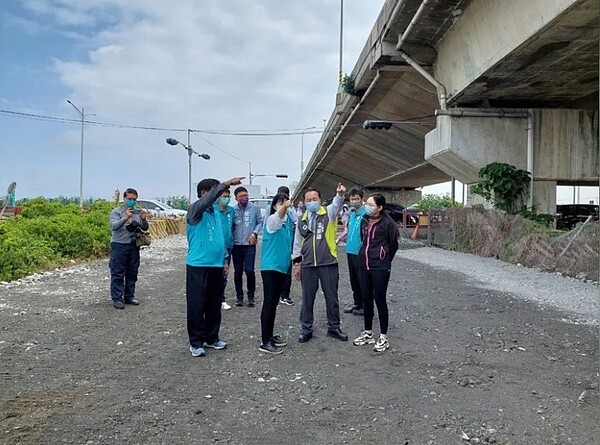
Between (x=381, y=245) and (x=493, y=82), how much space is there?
1066 cm

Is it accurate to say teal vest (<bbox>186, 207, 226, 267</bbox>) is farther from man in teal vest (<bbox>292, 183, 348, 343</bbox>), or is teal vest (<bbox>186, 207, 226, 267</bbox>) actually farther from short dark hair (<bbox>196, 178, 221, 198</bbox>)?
man in teal vest (<bbox>292, 183, 348, 343</bbox>)

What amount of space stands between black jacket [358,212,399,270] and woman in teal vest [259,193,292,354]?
85cm

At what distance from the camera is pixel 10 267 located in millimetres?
11047

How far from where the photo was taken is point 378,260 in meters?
5.76

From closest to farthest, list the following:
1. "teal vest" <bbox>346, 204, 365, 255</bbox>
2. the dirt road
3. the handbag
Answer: the dirt road < "teal vest" <bbox>346, 204, 365, 255</bbox> < the handbag

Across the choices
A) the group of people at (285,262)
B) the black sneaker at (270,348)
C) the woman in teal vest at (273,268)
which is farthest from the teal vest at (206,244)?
the black sneaker at (270,348)

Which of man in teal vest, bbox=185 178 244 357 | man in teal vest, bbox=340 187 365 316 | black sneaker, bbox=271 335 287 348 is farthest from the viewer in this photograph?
man in teal vest, bbox=340 187 365 316

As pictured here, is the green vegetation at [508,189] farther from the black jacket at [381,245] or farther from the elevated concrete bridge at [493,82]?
the black jacket at [381,245]

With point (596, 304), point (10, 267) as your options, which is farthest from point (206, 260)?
point (10, 267)

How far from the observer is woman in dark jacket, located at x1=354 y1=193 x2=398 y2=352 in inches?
225

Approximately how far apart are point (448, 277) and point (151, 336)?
24.7 feet

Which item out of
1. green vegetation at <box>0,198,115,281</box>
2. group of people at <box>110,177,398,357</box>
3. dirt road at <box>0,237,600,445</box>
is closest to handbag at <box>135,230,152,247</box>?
dirt road at <box>0,237,600,445</box>

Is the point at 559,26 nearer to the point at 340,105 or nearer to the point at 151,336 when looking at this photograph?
the point at 151,336

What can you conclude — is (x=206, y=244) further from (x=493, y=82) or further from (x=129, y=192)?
(x=493, y=82)
